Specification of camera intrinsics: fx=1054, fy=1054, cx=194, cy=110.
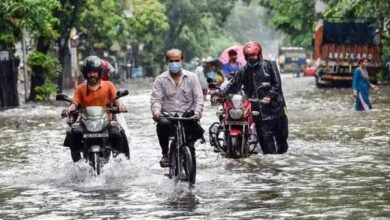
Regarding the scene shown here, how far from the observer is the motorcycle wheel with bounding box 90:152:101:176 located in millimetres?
12422

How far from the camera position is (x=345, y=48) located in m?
46.9

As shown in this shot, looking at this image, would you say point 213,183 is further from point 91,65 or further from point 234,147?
point 234,147

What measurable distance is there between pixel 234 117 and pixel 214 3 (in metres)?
67.4

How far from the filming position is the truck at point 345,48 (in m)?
46.3

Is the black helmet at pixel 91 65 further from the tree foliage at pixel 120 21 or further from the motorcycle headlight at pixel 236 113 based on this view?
the tree foliage at pixel 120 21

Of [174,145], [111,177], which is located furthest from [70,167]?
[174,145]

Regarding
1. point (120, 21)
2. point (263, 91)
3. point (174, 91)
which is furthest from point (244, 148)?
point (120, 21)

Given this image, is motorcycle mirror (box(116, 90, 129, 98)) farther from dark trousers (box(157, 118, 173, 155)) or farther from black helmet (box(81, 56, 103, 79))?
dark trousers (box(157, 118, 173, 155))

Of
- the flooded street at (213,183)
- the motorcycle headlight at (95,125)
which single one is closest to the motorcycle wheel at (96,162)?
the flooded street at (213,183)

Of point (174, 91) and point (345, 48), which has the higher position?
point (345, 48)

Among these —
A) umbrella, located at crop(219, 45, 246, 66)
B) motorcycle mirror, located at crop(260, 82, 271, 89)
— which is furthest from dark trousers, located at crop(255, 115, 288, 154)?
umbrella, located at crop(219, 45, 246, 66)

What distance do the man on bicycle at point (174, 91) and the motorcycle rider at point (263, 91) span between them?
8.57 ft

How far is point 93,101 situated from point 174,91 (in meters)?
1.10

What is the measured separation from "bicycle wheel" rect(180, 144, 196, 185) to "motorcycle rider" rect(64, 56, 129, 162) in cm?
110
